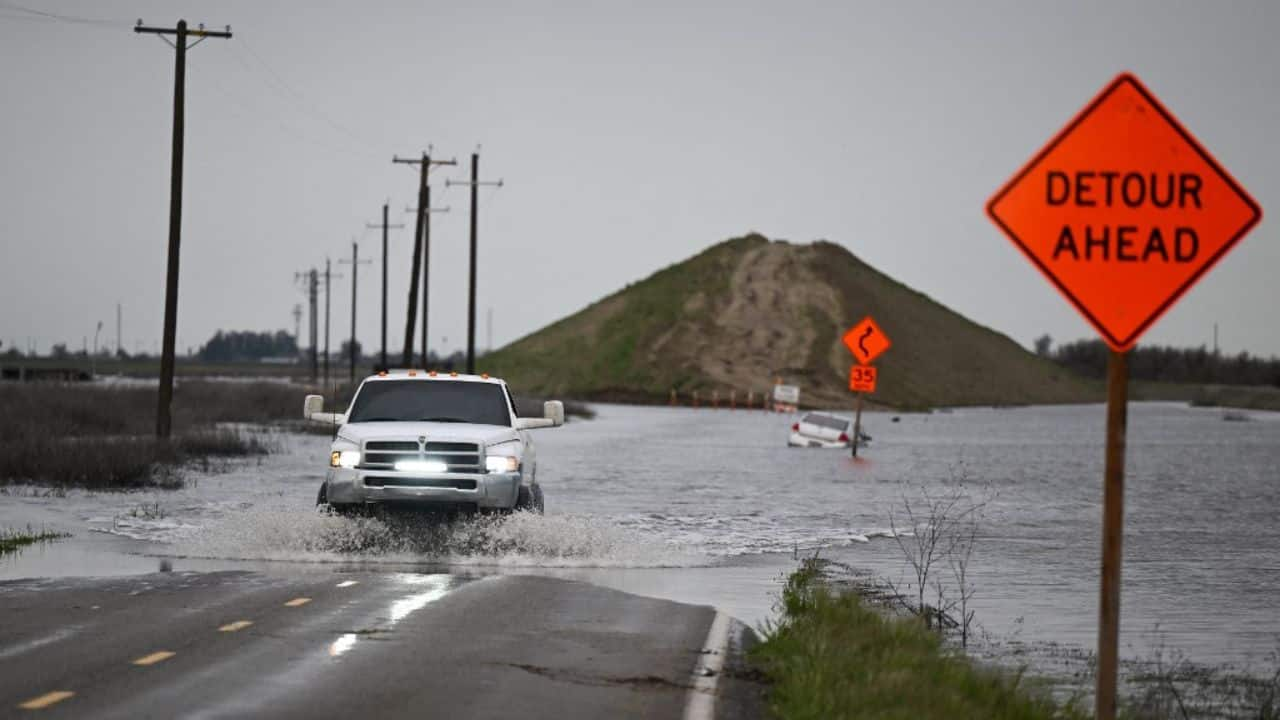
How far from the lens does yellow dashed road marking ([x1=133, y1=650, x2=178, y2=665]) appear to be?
32.7ft

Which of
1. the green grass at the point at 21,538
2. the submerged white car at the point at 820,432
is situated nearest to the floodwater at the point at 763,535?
the green grass at the point at 21,538

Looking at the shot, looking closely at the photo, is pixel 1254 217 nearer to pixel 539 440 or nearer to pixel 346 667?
pixel 346 667

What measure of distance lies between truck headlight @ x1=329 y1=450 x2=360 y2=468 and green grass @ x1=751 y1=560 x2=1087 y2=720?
20.3 ft

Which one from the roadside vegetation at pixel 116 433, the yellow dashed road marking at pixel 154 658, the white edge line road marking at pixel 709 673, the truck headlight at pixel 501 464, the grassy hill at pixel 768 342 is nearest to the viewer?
the white edge line road marking at pixel 709 673

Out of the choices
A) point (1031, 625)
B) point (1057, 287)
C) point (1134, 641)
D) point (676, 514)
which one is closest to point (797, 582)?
point (1031, 625)

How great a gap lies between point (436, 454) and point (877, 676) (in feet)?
28.1

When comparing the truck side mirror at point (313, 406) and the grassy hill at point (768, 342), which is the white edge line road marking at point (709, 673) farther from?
the grassy hill at point (768, 342)

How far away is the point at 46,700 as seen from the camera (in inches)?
341

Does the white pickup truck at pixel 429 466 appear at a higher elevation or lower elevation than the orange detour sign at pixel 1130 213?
lower

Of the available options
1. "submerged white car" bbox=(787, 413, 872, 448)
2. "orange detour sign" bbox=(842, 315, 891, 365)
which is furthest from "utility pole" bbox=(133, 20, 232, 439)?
"submerged white car" bbox=(787, 413, 872, 448)

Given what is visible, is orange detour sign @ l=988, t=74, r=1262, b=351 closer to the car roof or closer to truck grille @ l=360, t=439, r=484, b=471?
truck grille @ l=360, t=439, r=484, b=471

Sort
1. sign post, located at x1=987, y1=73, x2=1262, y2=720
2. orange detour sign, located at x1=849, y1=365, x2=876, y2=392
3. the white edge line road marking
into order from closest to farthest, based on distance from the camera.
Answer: sign post, located at x1=987, y1=73, x2=1262, y2=720 → the white edge line road marking → orange detour sign, located at x1=849, y1=365, x2=876, y2=392

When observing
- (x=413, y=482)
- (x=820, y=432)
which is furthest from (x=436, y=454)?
(x=820, y=432)

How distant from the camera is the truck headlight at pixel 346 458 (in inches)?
681
